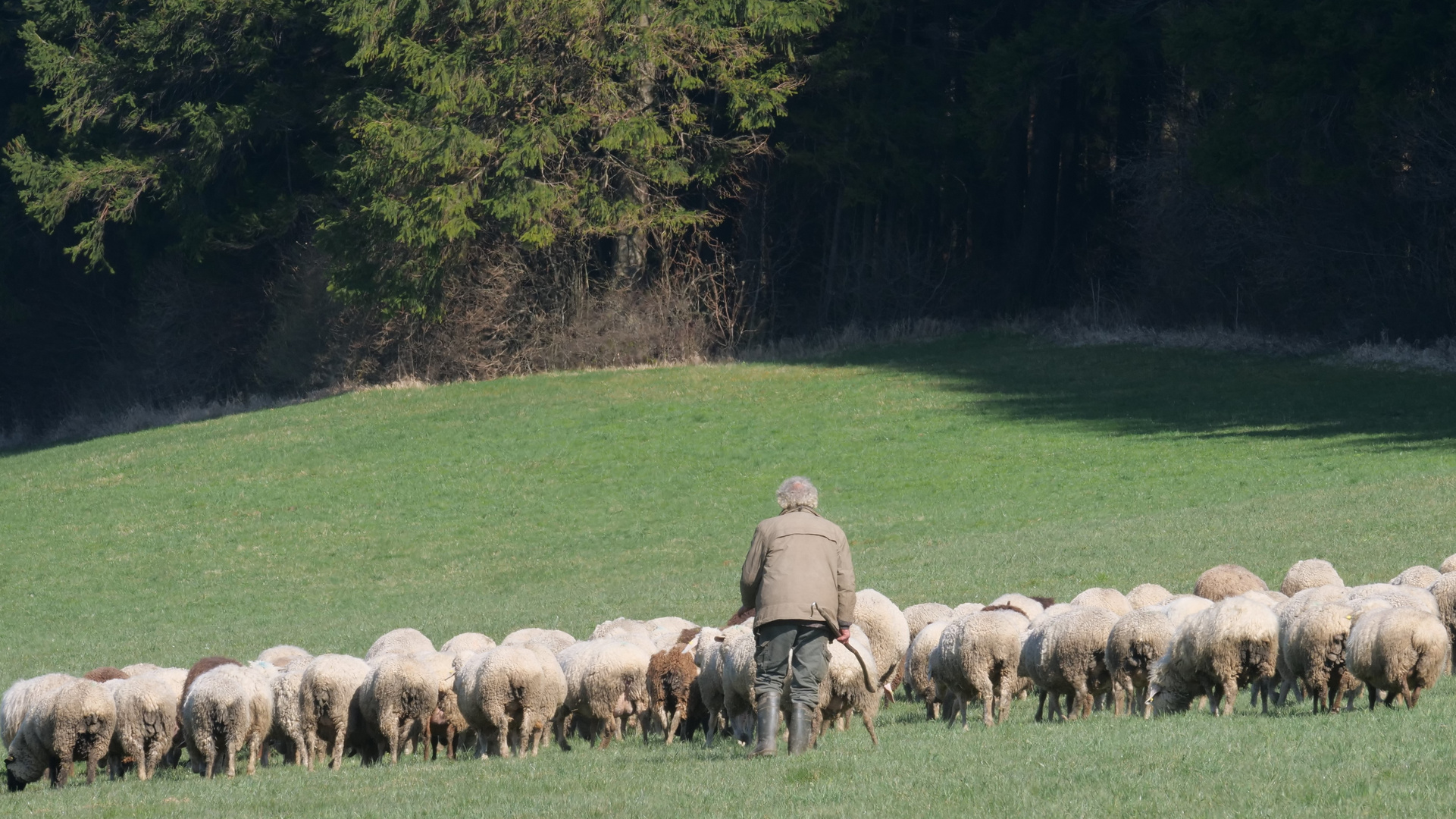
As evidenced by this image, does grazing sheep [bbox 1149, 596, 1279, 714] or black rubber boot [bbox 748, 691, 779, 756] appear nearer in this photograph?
black rubber boot [bbox 748, 691, 779, 756]

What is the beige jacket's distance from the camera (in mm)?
10672

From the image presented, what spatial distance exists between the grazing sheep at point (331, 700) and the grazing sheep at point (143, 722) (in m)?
1.07

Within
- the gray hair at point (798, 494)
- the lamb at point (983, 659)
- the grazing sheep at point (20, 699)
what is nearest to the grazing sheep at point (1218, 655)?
the lamb at point (983, 659)

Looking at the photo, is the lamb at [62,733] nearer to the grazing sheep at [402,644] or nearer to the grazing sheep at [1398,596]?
the grazing sheep at [402,644]

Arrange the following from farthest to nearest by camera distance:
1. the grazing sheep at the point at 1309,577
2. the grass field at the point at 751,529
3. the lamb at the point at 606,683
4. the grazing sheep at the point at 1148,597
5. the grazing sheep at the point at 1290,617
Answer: the grazing sheep at the point at 1309,577, the grazing sheep at the point at 1148,597, the lamb at the point at 606,683, the grazing sheep at the point at 1290,617, the grass field at the point at 751,529

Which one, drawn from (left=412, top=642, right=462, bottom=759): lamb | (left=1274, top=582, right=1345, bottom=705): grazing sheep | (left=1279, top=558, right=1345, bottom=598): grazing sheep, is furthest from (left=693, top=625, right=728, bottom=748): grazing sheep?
(left=1279, top=558, right=1345, bottom=598): grazing sheep

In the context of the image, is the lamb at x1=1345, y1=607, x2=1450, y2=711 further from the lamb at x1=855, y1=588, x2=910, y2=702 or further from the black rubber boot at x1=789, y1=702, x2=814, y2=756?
the lamb at x1=855, y1=588, x2=910, y2=702

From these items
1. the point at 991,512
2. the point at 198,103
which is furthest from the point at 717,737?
the point at 198,103

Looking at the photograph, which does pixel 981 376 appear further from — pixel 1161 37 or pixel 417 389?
pixel 417 389

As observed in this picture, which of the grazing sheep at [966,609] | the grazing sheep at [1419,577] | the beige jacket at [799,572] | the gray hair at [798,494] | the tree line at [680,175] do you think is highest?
the tree line at [680,175]

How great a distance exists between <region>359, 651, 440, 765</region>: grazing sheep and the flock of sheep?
0.01 m

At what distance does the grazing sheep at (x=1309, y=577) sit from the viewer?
1546 centimetres

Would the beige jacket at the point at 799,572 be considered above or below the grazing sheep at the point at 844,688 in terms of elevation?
above

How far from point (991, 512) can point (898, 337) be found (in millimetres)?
20116
